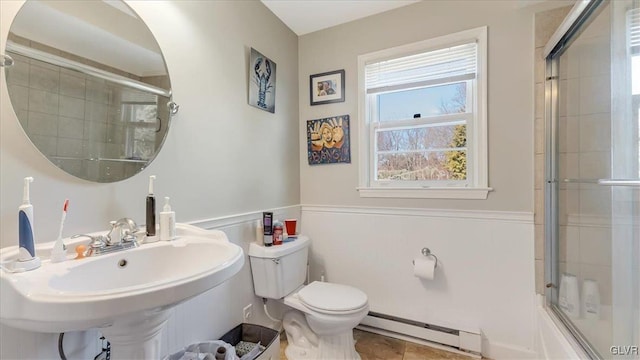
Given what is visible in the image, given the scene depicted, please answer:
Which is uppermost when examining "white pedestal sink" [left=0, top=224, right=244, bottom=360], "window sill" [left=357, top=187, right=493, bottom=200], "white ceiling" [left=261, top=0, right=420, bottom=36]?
"white ceiling" [left=261, top=0, right=420, bottom=36]

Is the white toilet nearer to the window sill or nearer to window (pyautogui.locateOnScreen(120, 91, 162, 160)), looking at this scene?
the window sill

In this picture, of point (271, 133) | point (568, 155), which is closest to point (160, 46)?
point (271, 133)

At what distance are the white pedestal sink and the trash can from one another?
0.69m

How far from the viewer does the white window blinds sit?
1896 mm

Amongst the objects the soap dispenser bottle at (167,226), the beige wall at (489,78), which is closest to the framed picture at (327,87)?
the beige wall at (489,78)

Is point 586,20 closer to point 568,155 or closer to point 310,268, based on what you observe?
point 568,155

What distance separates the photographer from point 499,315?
177 centimetres

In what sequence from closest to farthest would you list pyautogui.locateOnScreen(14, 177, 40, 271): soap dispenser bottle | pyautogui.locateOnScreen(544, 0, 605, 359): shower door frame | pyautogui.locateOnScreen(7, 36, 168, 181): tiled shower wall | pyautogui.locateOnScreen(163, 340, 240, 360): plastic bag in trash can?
pyautogui.locateOnScreen(14, 177, 40, 271): soap dispenser bottle, pyautogui.locateOnScreen(7, 36, 168, 181): tiled shower wall, pyautogui.locateOnScreen(163, 340, 240, 360): plastic bag in trash can, pyautogui.locateOnScreen(544, 0, 605, 359): shower door frame

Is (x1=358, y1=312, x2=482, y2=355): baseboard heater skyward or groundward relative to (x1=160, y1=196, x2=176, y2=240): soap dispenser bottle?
groundward

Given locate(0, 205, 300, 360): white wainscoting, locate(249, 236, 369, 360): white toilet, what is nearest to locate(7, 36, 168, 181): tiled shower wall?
locate(0, 205, 300, 360): white wainscoting

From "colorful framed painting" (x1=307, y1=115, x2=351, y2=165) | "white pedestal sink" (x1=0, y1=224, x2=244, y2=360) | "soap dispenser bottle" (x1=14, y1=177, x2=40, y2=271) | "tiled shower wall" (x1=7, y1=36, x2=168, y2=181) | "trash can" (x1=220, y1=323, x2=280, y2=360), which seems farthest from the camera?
"colorful framed painting" (x1=307, y1=115, x2=351, y2=165)

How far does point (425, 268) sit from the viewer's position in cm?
185

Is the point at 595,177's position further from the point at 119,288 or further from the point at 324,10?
the point at 119,288

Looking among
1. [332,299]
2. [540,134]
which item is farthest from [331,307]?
[540,134]
